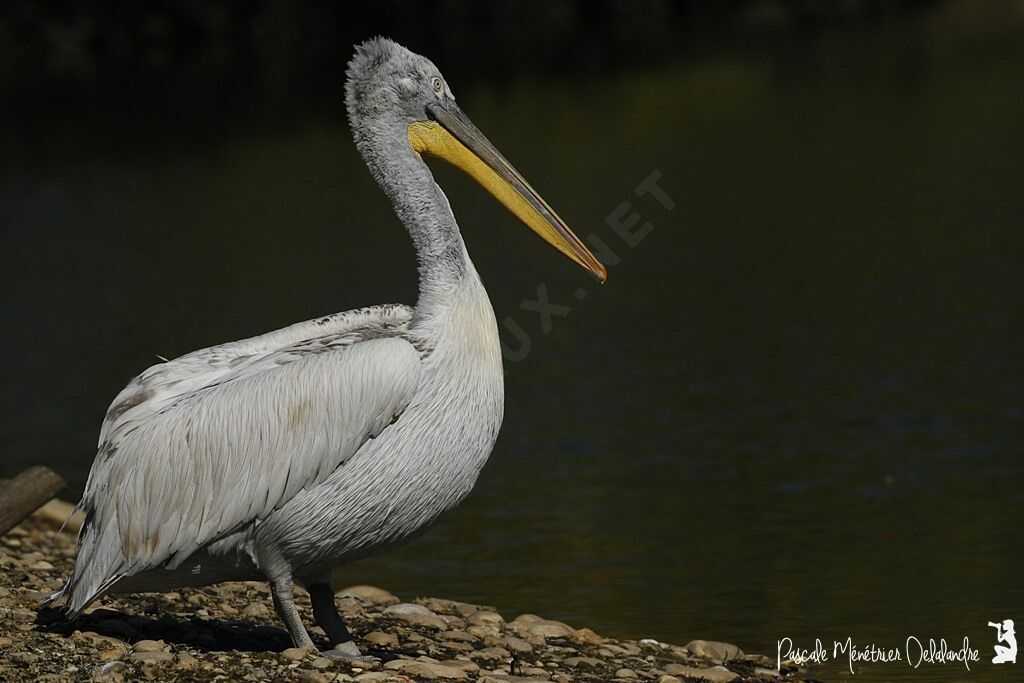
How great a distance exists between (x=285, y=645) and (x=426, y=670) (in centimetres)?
70

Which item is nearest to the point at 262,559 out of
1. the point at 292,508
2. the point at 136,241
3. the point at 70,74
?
the point at 292,508

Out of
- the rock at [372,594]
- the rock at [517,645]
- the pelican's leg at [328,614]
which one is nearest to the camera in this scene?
the pelican's leg at [328,614]

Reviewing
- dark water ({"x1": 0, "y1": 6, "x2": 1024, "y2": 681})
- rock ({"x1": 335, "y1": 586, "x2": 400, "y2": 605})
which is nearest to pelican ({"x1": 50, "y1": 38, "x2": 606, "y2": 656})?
rock ({"x1": 335, "y1": 586, "x2": 400, "y2": 605})

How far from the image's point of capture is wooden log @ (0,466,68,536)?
20.0 feet

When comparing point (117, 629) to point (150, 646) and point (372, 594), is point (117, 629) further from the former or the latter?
point (372, 594)

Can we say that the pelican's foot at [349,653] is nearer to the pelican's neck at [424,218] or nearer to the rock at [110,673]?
the rock at [110,673]

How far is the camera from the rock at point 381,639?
5438 mm

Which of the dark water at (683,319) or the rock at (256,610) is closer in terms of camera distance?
the rock at (256,610)

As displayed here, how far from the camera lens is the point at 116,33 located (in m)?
36.0

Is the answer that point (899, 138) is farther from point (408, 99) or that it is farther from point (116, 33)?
point (116, 33)

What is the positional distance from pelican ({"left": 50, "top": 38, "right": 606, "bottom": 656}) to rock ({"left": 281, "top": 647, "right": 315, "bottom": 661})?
5 centimetres

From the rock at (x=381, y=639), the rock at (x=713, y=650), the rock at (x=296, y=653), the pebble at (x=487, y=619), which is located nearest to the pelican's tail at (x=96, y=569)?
the rock at (x=296, y=653)

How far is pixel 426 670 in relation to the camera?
15.7 feet

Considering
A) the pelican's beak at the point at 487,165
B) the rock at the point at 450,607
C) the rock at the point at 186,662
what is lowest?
the rock at the point at 186,662
